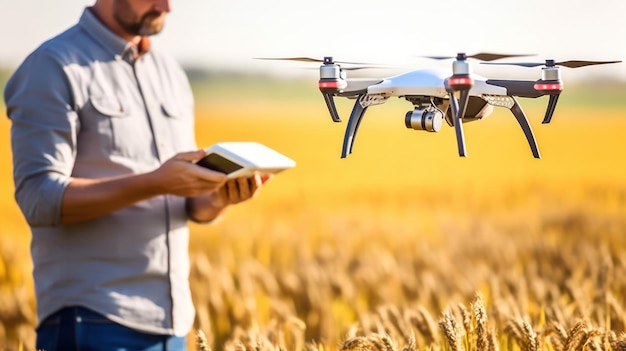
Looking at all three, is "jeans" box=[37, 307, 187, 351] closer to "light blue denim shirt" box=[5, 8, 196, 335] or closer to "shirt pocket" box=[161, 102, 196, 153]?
"light blue denim shirt" box=[5, 8, 196, 335]

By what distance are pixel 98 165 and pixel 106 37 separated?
1.43 ft

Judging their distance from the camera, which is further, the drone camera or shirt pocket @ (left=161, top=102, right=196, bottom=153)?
shirt pocket @ (left=161, top=102, right=196, bottom=153)

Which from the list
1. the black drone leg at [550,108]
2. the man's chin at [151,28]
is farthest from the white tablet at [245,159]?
the black drone leg at [550,108]

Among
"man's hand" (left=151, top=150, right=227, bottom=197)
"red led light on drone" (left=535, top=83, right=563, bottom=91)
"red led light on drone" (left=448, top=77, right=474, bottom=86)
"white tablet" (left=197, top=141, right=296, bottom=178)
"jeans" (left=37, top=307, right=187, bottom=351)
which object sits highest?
"red led light on drone" (left=448, top=77, right=474, bottom=86)

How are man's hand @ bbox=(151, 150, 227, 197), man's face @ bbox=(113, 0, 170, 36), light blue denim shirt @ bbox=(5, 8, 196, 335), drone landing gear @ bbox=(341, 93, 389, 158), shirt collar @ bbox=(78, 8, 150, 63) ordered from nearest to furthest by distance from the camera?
drone landing gear @ bbox=(341, 93, 389, 158)
man's hand @ bbox=(151, 150, 227, 197)
man's face @ bbox=(113, 0, 170, 36)
light blue denim shirt @ bbox=(5, 8, 196, 335)
shirt collar @ bbox=(78, 8, 150, 63)

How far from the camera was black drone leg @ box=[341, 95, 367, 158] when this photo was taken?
149cm

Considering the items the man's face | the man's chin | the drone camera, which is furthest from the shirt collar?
the drone camera

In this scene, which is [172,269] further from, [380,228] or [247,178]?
[380,228]

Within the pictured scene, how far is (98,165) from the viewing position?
3.27 m

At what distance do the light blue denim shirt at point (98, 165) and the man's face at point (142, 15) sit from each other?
0.62 ft

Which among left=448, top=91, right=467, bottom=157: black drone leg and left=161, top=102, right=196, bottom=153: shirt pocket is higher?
left=448, top=91, right=467, bottom=157: black drone leg

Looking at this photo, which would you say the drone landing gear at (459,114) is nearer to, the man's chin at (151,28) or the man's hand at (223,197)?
the man's hand at (223,197)

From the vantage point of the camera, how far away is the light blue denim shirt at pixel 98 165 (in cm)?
311

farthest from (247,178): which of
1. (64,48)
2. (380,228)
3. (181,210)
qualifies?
(380,228)
